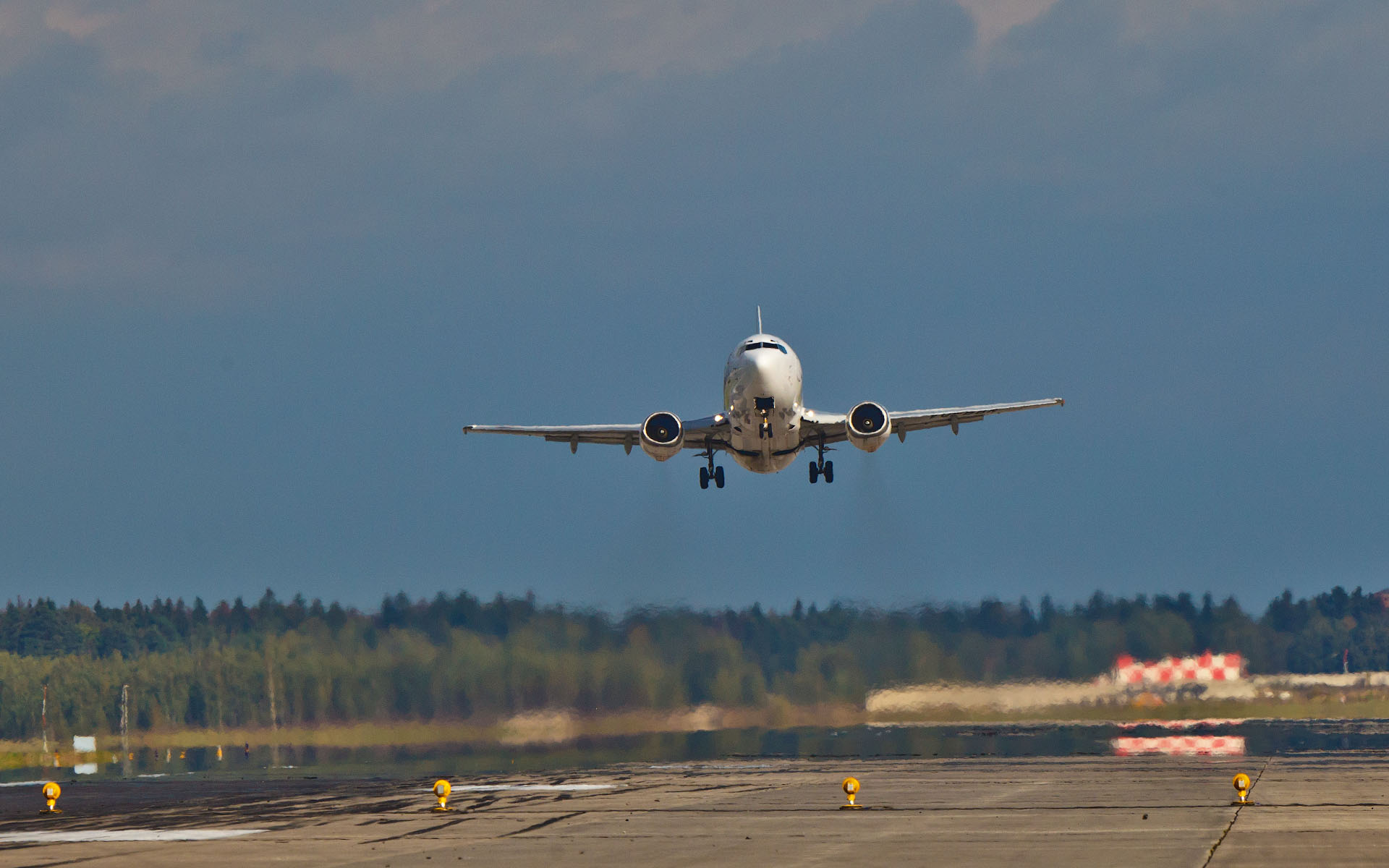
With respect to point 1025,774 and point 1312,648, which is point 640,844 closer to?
point 1025,774

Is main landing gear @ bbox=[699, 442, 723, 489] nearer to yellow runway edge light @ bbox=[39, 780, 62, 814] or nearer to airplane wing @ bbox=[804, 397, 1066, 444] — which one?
airplane wing @ bbox=[804, 397, 1066, 444]

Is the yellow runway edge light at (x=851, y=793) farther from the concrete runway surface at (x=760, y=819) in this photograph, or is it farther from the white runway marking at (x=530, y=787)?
the white runway marking at (x=530, y=787)

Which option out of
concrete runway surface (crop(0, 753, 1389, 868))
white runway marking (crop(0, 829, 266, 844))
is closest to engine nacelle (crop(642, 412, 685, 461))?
concrete runway surface (crop(0, 753, 1389, 868))

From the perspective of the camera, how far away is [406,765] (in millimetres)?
63812

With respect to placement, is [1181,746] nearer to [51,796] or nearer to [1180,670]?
[1180,670]

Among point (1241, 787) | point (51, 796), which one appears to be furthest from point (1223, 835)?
point (51, 796)

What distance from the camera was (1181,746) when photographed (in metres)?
70.2

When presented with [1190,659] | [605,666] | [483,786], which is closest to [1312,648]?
[1190,659]

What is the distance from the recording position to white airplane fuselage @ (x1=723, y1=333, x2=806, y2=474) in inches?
2117

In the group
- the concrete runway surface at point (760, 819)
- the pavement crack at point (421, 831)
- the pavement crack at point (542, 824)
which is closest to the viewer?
the concrete runway surface at point (760, 819)

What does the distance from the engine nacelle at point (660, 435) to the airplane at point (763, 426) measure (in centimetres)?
3

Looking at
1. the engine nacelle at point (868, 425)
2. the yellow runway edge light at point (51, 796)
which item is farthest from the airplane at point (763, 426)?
the yellow runway edge light at point (51, 796)

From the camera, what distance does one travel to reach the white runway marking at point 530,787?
52375 mm

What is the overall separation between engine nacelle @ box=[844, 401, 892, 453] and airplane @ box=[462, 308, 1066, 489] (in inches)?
1.0
